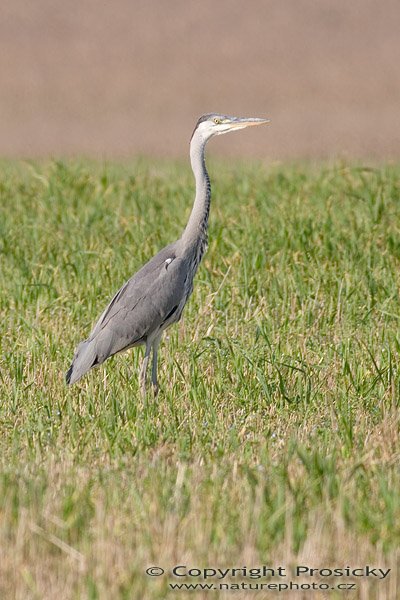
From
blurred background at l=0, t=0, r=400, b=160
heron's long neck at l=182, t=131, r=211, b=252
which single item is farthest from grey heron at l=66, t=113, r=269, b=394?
blurred background at l=0, t=0, r=400, b=160

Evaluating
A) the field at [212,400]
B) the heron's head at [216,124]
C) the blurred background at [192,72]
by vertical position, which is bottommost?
the field at [212,400]

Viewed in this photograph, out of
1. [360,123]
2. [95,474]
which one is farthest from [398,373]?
[360,123]

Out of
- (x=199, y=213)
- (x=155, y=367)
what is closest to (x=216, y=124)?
(x=199, y=213)

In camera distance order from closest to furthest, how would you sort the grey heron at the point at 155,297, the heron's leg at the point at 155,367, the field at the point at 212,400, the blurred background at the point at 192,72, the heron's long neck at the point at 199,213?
the field at the point at 212,400, the heron's leg at the point at 155,367, the grey heron at the point at 155,297, the heron's long neck at the point at 199,213, the blurred background at the point at 192,72

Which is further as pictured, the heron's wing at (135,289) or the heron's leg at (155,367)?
the heron's wing at (135,289)

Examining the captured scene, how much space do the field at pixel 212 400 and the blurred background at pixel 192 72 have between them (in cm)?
2324

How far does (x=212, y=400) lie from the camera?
6.88 metres

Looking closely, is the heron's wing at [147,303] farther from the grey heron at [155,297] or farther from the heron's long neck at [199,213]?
the heron's long neck at [199,213]

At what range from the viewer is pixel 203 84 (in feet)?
151

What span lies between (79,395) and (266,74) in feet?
133

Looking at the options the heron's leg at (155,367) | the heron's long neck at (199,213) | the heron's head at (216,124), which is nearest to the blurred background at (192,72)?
the heron's head at (216,124)

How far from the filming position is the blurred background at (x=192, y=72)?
130ft

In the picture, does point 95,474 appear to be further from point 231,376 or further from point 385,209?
point 385,209

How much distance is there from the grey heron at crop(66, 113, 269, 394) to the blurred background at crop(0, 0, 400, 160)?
87.8 feet
